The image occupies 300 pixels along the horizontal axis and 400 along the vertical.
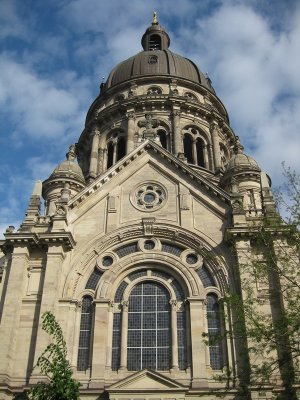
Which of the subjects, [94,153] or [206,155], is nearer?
[206,155]

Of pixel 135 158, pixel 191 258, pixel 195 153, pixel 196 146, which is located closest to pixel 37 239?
pixel 135 158

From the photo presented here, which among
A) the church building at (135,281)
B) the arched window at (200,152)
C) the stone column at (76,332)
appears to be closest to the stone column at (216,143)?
the arched window at (200,152)

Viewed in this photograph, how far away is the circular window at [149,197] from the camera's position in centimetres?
2858

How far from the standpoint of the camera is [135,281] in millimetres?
26062

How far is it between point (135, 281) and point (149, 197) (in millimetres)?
5339

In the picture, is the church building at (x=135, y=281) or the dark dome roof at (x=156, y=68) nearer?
the church building at (x=135, y=281)

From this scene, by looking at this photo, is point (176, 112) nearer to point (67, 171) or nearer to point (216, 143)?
point (216, 143)

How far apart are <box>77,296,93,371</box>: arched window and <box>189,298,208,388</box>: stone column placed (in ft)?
16.1

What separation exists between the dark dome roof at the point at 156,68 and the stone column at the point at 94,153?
650cm

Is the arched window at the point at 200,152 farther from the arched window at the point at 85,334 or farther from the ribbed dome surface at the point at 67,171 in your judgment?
the arched window at the point at 85,334

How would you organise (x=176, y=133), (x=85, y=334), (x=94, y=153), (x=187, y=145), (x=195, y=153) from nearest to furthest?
(x=85, y=334), (x=176, y=133), (x=195, y=153), (x=94, y=153), (x=187, y=145)

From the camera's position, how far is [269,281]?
24.5m

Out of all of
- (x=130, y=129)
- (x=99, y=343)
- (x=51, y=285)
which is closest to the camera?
(x=99, y=343)

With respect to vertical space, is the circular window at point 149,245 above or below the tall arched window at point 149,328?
above
